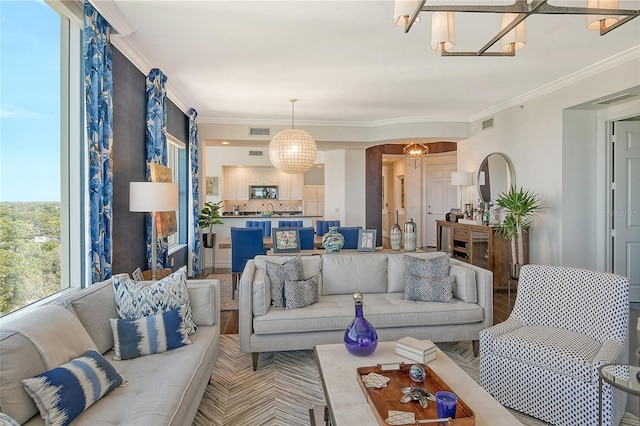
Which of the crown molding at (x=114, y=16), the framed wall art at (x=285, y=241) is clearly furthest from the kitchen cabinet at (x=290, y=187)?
the crown molding at (x=114, y=16)

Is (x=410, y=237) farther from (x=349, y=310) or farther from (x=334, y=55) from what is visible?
(x=334, y=55)

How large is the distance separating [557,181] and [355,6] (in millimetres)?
3593

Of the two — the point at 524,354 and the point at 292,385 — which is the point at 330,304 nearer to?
the point at 292,385

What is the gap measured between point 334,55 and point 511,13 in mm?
2234

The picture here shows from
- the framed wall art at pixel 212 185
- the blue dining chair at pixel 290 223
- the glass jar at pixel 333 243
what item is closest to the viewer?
the glass jar at pixel 333 243

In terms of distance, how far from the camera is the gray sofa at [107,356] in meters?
1.52

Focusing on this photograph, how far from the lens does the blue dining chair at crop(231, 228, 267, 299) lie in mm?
5008

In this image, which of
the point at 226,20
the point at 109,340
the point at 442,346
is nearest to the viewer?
the point at 109,340

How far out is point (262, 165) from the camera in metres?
11.0

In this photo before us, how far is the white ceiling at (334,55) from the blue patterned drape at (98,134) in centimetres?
19

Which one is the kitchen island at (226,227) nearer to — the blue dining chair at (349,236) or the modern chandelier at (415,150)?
the blue dining chair at (349,236)

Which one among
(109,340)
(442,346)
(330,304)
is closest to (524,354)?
(442,346)

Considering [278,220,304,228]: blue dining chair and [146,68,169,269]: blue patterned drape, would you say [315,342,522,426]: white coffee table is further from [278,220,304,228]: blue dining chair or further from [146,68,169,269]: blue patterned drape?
[278,220,304,228]: blue dining chair

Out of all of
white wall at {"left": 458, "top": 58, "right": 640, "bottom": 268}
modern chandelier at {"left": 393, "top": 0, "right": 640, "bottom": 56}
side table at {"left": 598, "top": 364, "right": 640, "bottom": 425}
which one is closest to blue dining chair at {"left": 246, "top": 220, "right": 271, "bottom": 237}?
white wall at {"left": 458, "top": 58, "right": 640, "bottom": 268}
